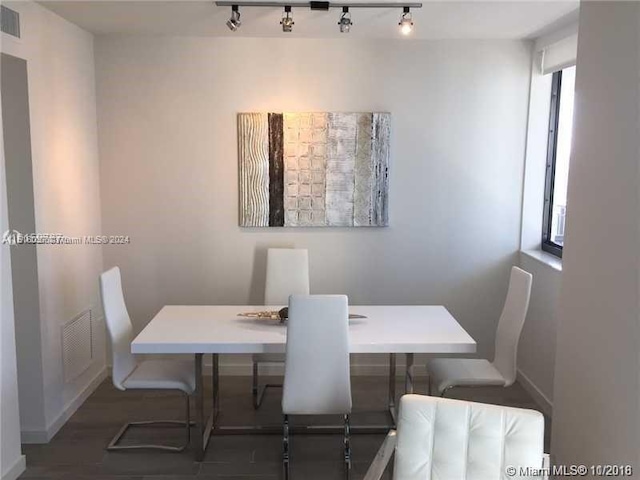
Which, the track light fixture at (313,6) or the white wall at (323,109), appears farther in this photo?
the white wall at (323,109)

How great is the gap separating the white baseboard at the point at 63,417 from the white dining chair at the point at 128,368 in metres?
0.38

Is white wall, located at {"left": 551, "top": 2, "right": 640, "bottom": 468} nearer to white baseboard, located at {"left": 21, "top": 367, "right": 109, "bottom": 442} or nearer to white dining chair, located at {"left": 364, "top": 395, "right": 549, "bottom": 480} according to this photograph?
white dining chair, located at {"left": 364, "top": 395, "right": 549, "bottom": 480}

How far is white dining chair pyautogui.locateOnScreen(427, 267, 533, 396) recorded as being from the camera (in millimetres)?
3113

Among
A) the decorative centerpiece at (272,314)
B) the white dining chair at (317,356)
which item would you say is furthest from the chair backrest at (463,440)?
the decorative centerpiece at (272,314)

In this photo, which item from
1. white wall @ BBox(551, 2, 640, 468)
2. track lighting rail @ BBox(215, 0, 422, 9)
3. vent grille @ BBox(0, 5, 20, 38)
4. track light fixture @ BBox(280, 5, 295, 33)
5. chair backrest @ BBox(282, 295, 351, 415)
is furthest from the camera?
track light fixture @ BBox(280, 5, 295, 33)

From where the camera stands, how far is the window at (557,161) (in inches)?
160

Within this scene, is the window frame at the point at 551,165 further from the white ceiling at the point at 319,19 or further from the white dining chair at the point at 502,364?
the white dining chair at the point at 502,364

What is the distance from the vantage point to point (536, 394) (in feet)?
13.0

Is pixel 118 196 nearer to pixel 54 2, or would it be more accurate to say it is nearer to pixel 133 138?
pixel 133 138

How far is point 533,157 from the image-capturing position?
13.8ft

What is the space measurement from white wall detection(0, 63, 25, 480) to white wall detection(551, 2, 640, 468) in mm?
2570

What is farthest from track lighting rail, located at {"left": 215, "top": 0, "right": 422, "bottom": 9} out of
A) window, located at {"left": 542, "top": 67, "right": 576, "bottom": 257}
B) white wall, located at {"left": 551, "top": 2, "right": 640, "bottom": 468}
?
window, located at {"left": 542, "top": 67, "right": 576, "bottom": 257}

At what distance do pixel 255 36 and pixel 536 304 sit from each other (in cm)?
273

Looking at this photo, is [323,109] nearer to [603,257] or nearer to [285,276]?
[285,276]
